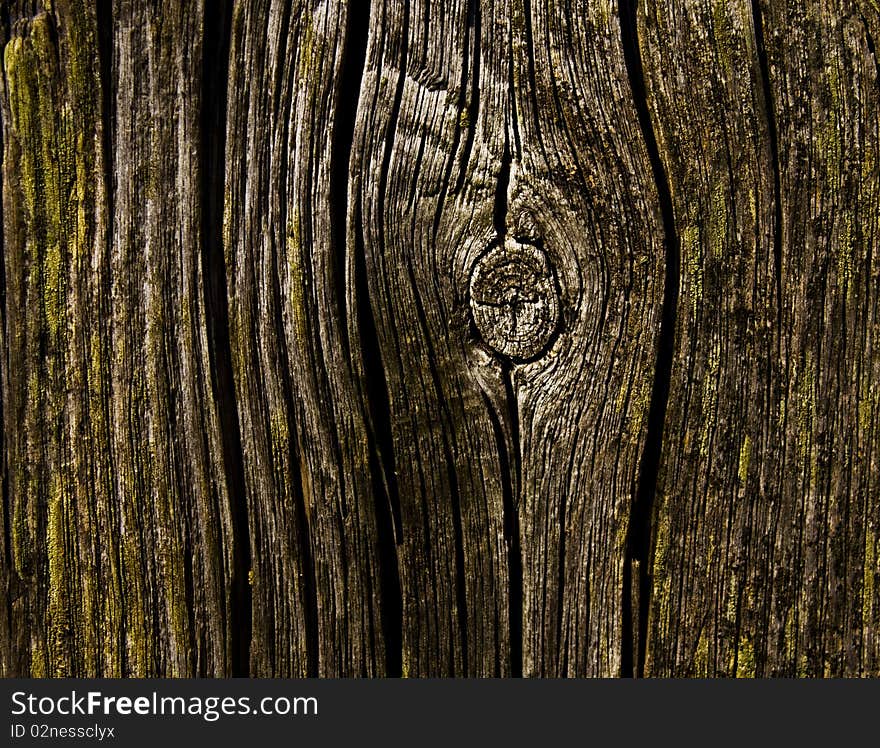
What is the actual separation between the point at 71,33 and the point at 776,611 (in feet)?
6.34

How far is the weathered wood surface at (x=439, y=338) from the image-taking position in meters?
1.57

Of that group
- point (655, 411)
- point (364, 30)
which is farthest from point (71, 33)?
point (655, 411)

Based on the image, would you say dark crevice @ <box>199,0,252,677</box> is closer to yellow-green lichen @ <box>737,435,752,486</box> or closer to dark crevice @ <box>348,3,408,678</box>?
dark crevice @ <box>348,3,408,678</box>

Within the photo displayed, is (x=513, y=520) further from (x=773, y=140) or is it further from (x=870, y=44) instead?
(x=870, y=44)

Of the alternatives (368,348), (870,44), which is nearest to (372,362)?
(368,348)

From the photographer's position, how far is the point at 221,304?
1677mm

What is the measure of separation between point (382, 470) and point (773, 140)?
3.47 ft

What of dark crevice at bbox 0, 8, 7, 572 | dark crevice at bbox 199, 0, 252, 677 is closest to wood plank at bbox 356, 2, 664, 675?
dark crevice at bbox 199, 0, 252, 677

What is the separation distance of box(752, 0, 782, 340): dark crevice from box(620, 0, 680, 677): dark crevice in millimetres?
205

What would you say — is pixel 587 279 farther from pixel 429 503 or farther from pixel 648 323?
pixel 429 503

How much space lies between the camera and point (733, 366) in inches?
63.1

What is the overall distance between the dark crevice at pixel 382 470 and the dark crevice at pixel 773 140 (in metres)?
0.84

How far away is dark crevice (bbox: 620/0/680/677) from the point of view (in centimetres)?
157

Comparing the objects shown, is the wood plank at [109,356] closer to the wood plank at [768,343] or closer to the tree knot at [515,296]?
the tree knot at [515,296]
